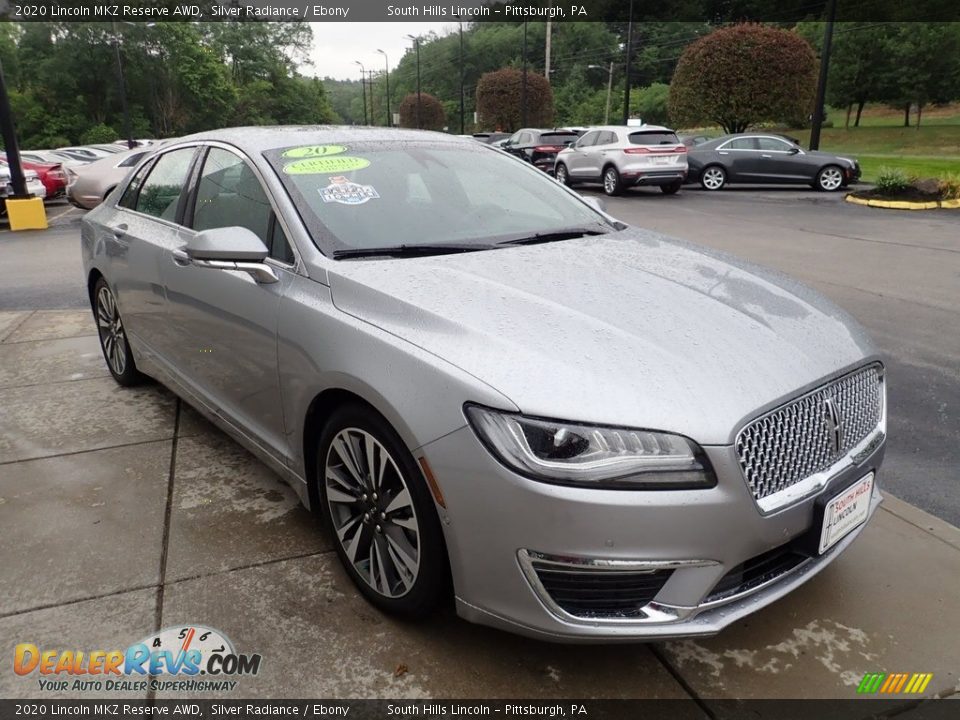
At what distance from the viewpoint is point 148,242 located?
3.82m

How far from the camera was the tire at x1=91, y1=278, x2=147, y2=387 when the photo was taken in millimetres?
4582

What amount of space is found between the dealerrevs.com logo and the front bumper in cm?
82

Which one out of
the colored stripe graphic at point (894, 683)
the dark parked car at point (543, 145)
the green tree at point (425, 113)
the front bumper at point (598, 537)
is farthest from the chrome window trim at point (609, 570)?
the green tree at point (425, 113)

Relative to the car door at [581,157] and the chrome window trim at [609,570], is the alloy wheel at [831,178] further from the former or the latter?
the chrome window trim at [609,570]

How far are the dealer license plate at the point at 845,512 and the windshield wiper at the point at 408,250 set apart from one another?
4.98 feet

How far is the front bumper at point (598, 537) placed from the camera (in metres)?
1.88

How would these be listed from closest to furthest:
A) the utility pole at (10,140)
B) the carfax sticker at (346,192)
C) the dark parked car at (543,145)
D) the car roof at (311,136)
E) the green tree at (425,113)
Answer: the carfax sticker at (346,192) < the car roof at (311,136) < the utility pole at (10,140) < the dark parked car at (543,145) < the green tree at (425,113)

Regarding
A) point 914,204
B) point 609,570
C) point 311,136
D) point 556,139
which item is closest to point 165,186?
point 311,136

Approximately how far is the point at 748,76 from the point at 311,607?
1108 inches

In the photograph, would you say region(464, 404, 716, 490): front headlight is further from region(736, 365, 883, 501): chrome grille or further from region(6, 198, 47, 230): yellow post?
region(6, 198, 47, 230): yellow post

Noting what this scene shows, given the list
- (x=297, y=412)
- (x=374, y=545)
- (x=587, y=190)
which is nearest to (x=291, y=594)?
(x=374, y=545)

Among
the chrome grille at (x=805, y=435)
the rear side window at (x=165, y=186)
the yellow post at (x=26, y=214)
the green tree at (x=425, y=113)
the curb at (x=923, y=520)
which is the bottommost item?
the yellow post at (x=26, y=214)

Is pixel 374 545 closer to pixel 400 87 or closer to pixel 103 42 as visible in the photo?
pixel 103 42

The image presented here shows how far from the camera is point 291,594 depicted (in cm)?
265
